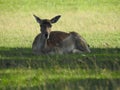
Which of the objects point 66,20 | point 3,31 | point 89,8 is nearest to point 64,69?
point 3,31

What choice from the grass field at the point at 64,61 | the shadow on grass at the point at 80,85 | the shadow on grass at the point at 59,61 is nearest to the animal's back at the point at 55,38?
the grass field at the point at 64,61

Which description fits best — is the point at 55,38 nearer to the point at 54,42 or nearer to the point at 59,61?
the point at 54,42

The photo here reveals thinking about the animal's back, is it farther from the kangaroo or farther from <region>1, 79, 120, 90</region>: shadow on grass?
<region>1, 79, 120, 90</region>: shadow on grass

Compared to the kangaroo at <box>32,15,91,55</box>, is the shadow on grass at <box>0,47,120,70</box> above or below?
above

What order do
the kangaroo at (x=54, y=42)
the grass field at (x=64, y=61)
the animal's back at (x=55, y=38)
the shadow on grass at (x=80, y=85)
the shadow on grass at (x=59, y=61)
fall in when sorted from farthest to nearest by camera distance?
the animal's back at (x=55, y=38) → the kangaroo at (x=54, y=42) → the shadow on grass at (x=59, y=61) → the grass field at (x=64, y=61) → the shadow on grass at (x=80, y=85)

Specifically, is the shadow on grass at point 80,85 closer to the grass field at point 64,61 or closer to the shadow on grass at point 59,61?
the grass field at point 64,61

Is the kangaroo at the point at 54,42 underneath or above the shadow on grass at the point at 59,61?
underneath

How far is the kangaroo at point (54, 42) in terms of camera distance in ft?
59.2

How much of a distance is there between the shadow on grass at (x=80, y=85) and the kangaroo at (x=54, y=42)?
585cm

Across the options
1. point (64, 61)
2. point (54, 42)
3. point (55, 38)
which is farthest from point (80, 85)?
point (55, 38)

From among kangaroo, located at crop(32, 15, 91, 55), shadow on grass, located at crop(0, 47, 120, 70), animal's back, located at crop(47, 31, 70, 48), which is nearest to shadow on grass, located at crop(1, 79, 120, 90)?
shadow on grass, located at crop(0, 47, 120, 70)

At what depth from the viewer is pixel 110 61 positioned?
15.3m

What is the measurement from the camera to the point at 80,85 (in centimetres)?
1145

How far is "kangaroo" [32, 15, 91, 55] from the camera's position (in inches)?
711
